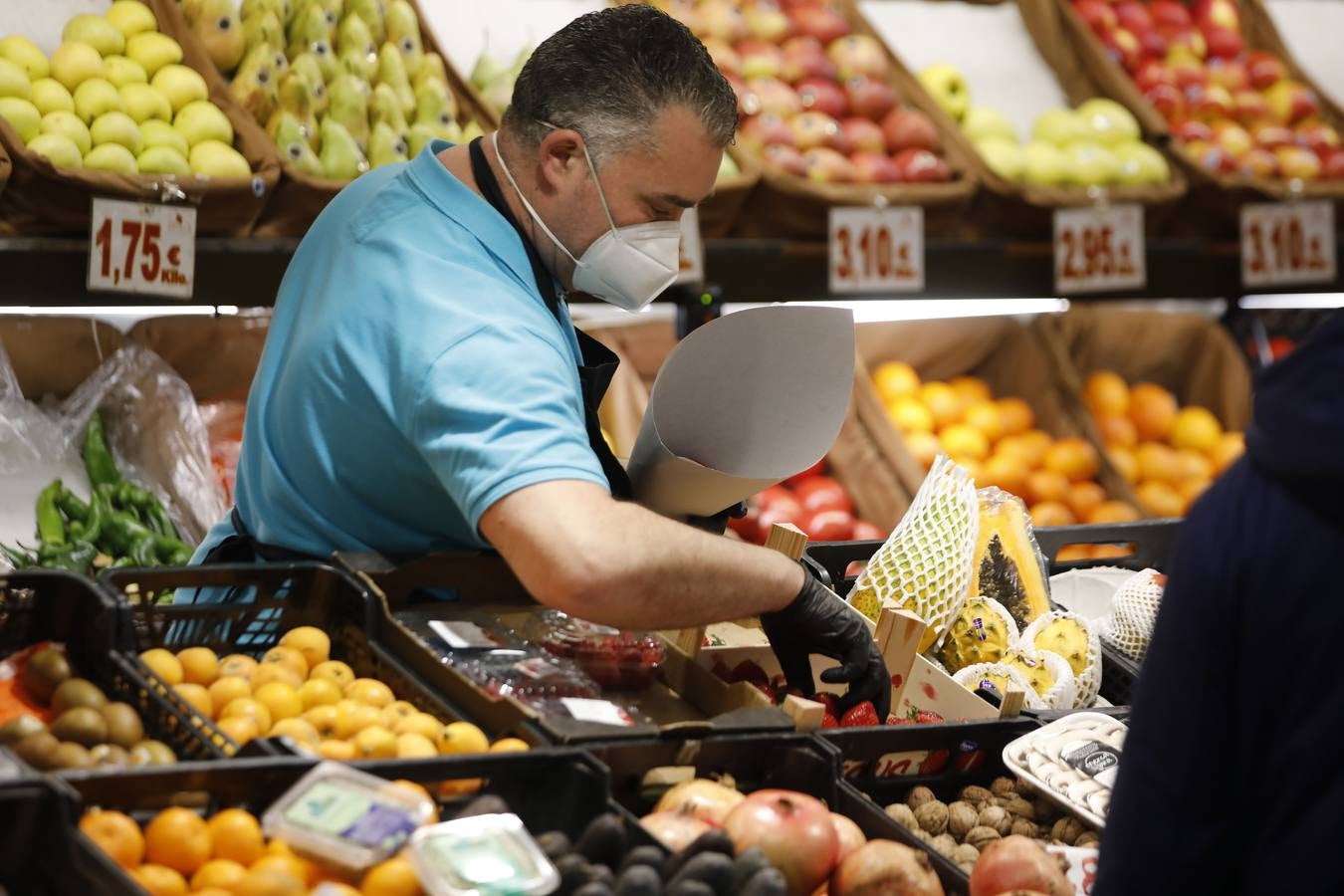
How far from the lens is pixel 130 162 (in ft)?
10.9

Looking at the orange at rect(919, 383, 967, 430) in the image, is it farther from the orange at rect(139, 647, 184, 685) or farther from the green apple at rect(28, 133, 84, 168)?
the orange at rect(139, 647, 184, 685)

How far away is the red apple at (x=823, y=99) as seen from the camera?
4539 millimetres

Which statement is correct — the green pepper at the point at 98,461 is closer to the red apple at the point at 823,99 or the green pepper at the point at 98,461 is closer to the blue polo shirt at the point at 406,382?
the blue polo shirt at the point at 406,382

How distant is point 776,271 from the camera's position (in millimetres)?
4184

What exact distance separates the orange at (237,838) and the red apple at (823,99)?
345cm

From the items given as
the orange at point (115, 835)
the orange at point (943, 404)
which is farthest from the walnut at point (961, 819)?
the orange at point (943, 404)

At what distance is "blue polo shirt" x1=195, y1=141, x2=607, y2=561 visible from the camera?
1831 mm

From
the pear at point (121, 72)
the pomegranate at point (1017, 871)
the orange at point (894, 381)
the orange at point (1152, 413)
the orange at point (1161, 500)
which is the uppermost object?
the pear at point (121, 72)

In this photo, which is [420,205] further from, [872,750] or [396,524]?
[872,750]

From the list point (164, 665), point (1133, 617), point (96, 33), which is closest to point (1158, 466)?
point (1133, 617)

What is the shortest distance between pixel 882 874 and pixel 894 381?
119 inches

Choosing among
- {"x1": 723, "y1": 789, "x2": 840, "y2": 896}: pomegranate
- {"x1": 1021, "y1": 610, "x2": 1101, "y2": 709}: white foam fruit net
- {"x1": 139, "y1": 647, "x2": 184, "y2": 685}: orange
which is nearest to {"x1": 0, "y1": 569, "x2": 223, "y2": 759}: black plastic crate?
{"x1": 139, "y1": 647, "x2": 184, "y2": 685}: orange

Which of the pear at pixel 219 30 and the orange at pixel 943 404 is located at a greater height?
the pear at pixel 219 30

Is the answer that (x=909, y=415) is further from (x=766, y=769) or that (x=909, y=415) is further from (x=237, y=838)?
(x=237, y=838)
